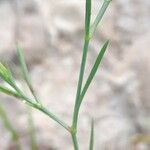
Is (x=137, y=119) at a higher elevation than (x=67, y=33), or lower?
lower

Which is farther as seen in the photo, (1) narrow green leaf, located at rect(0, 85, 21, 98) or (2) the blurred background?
(2) the blurred background

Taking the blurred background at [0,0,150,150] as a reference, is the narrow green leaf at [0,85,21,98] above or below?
below

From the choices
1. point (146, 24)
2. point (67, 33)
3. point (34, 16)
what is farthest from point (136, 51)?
point (34, 16)

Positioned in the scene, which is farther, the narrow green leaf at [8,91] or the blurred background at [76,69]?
the blurred background at [76,69]

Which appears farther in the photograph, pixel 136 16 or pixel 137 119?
pixel 136 16

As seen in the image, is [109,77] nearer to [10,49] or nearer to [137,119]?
[137,119]

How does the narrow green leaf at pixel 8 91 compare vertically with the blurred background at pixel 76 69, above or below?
below

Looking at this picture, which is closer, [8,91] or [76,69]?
[8,91]

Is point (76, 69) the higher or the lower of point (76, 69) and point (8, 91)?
the higher
